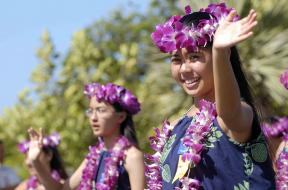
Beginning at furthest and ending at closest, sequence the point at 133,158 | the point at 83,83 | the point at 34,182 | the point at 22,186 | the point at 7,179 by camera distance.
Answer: the point at 83,83 < the point at 7,179 < the point at 22,186 < the point at 34,182 < the point at 133,158

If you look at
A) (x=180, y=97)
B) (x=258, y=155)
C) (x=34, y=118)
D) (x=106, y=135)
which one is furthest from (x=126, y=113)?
(x=34, y=118)

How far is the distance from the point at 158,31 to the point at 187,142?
520 mm

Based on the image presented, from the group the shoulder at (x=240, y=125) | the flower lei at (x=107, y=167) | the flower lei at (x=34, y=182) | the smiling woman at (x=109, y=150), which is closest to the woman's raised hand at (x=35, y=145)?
the smiling woman at (x=109, y=150)

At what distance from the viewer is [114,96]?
599 cm

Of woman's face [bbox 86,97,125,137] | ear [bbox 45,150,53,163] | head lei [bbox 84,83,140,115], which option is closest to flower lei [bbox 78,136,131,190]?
woman's face [bbox 86,97,125,137]

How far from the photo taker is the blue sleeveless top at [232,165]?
10.5 ft

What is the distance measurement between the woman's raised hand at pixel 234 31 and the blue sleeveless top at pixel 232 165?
0.41 metres

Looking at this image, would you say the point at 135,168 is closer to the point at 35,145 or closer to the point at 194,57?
the point at 35,145

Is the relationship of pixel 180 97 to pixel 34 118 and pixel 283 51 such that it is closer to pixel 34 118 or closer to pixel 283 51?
pixel 283 51

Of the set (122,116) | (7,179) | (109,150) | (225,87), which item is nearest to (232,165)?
(225,87)

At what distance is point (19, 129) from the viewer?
15.1 metres

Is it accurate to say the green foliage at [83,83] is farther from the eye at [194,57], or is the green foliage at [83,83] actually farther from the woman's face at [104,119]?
the eye at [194,57]

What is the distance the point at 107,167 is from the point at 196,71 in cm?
238

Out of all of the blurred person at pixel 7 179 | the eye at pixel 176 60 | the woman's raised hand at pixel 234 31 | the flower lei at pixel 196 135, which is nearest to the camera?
the woman's raised hand at pixel 234 31
